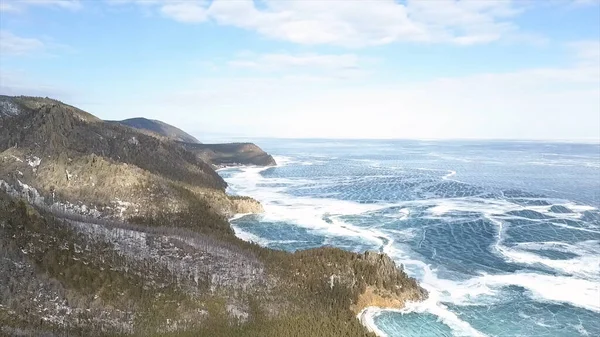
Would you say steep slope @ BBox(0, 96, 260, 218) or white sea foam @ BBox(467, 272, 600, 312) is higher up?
steep slope @ BBox(0, 96, 260, 218)

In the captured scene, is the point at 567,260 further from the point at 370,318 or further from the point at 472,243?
the point at 370,318

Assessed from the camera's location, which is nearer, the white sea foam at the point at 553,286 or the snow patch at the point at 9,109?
the white sea foam at the point at 553,286

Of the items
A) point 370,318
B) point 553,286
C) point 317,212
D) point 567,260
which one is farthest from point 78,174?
point 567,260

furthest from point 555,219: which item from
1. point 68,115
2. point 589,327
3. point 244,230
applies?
point 68,115

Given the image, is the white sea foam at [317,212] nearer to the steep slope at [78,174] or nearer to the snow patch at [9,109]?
the steep slope at [78,174]

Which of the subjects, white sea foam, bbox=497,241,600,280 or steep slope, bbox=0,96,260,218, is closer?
white sea foam, bbox=497,241,600,280

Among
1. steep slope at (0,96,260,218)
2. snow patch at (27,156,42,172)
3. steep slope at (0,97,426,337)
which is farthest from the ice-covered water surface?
snow patch at (27,156,42,172)

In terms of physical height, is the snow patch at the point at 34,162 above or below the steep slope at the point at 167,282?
above

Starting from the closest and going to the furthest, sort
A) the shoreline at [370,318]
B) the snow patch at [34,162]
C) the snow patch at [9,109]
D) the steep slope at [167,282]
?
1. the steep slope at [167,282]
2. the shoreline at [370,318]
3. the snow patch at [34,162]
4. the snow patch at [9,109]

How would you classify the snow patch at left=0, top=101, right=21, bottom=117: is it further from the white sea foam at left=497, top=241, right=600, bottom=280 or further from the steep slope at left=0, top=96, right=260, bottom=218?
the white sea foam at left=497, top=241, right=600, bottom=280

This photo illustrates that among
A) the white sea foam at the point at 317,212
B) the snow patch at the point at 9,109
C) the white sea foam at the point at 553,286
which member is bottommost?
the white sea foam at the point at 553,286

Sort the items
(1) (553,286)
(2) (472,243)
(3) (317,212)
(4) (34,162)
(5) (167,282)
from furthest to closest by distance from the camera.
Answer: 1. (3) (317,212)
2. (4) (34,162)
3. (2) (472,243)
4. (1) (553,286)
5. (5) (167,282)

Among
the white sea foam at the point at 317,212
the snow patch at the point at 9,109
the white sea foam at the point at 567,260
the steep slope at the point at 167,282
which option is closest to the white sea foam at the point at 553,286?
the white sea foam at the point at 567,260
